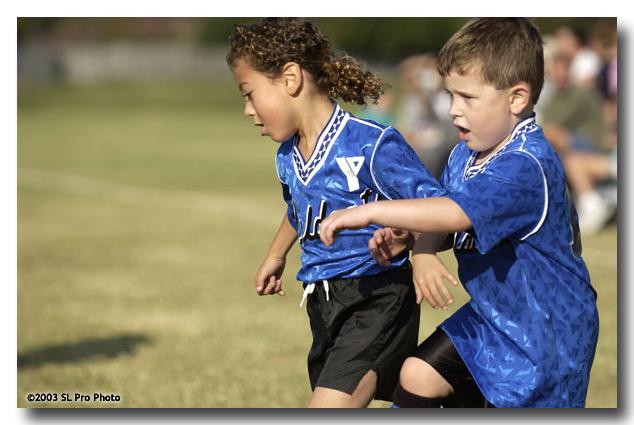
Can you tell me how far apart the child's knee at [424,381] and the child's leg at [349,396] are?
0.13m

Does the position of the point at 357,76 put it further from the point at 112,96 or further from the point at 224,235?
the point at 112,96

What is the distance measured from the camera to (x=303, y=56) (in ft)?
11.7

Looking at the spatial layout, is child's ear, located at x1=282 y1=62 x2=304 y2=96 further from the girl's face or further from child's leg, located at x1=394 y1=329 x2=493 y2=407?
child's leg, located at x1=394 y1=329 x2=493 y2=407

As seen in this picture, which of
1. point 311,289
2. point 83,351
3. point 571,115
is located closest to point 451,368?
point 311,289

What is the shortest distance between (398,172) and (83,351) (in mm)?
3232

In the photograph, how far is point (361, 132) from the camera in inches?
135

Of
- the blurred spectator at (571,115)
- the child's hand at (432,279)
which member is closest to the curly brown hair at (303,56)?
the child's hand at (432,279)

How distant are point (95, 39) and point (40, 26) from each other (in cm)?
761

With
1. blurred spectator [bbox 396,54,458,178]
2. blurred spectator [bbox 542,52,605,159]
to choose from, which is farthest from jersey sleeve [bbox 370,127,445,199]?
blurred spectator [bbox 396,54,458,178]

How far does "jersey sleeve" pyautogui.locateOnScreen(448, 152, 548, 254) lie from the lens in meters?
2.88

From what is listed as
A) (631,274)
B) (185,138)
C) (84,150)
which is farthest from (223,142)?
(631,274)

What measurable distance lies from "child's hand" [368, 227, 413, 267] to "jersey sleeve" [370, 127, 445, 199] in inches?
6.6

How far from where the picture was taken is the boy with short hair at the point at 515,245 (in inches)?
117

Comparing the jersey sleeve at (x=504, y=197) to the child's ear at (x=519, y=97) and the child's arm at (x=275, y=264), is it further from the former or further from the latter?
the child's arm at (x=275, y=264)
